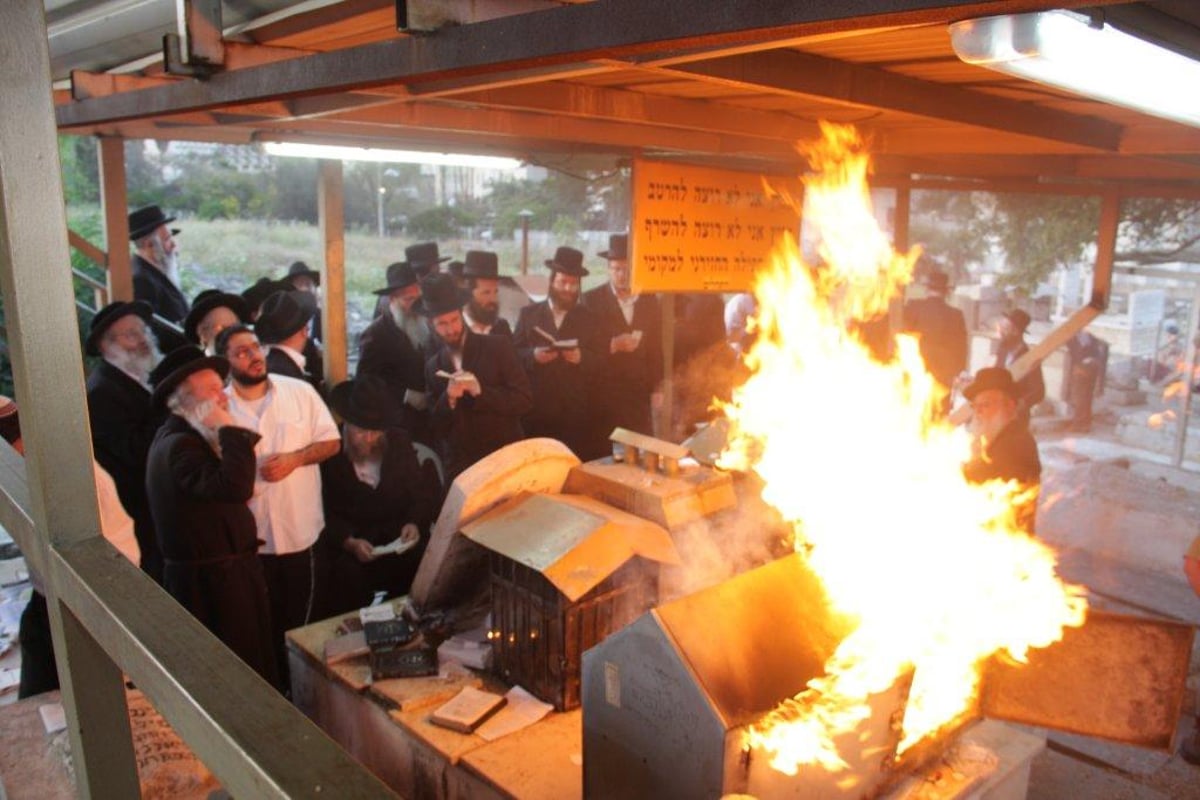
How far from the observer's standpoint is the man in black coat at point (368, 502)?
5.82 meters

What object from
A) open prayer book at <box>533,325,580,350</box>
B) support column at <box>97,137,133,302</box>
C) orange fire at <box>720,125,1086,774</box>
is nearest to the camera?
orange fire at <box>720,125,1086,774</box>

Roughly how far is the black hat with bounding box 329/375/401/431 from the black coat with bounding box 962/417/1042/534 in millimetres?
4145

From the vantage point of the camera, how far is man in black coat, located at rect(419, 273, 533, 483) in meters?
6.87

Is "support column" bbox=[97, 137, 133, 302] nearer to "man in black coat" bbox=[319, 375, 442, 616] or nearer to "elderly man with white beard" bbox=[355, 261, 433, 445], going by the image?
"elderly man with white beard" bbox=[355, 261, 433, 445]

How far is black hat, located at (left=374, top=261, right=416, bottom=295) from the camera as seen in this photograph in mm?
7879

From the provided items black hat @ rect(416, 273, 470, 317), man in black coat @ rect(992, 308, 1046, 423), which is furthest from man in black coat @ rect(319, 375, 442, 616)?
man in black coat @ rect(992, 308, 1046, 423)

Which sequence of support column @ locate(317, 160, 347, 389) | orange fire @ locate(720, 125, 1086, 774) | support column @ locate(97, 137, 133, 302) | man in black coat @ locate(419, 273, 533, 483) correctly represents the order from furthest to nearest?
1. support column @ locate(317, 160, 347, 389)
2. support column @ locate(97, 137, 133, 302)
3. man in black coat @ locate(419, 273, 533, 483)
4. orange fire @ locate(720, 125, 1086, 774)

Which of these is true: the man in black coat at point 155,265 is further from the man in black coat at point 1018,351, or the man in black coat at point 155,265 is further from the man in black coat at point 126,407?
the man in black coat at point 1018,351

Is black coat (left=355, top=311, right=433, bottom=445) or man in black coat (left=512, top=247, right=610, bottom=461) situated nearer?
black coat (left=355, top=311, right=433, bottom=445)

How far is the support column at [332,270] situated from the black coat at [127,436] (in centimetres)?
211

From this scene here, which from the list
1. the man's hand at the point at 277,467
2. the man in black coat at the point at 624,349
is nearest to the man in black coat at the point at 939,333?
the man in black coat at the point at 624,349

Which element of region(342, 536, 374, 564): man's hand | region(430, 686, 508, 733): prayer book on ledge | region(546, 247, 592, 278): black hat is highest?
region(546, 247, 592, 278): black hat

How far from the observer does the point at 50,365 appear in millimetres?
1862

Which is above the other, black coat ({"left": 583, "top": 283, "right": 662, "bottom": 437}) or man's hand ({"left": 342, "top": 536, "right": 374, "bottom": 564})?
black coat ({"left": 583, "top": 283, "right": 662, "bottom": 437})
